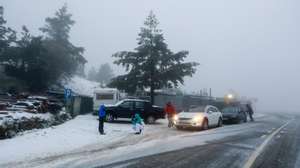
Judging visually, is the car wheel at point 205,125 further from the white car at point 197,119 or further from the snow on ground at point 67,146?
the snow on ground at point 67,146

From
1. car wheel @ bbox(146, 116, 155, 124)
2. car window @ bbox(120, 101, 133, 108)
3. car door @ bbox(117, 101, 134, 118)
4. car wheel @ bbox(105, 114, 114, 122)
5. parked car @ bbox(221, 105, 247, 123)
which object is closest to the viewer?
car wheel @ bbox(105, 114, 114, 122)

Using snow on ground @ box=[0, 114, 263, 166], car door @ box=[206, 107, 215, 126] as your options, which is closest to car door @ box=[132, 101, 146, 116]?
car door @ box=[206, 107, 215, 126]

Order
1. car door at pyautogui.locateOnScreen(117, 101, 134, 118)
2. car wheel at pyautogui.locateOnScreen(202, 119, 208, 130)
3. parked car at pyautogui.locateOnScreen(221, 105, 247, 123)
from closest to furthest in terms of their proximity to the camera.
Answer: car wheel at pyautogui.locateOnScreen(202, 119, 208, 130) < car door at pyautogui.locateOnScreen(117, 101, 134, 118) < parked car at pyautogui.locateOnScreen(221, 105, 247, 123)

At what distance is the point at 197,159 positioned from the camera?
378 inches

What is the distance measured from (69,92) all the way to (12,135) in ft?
33.4

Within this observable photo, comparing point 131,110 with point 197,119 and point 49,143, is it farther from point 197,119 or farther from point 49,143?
point 49,143

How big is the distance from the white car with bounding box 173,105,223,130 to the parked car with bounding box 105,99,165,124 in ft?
9.59

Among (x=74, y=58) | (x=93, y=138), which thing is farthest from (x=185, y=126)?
(x=74, y=58)

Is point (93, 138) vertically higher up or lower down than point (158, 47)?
lower down

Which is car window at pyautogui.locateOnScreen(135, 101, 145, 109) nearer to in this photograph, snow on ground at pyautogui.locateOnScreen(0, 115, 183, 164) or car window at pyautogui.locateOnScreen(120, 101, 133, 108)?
car window at pyautogui.locateOnScreen(120, 101, 133, 108)

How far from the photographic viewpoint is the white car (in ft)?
65.7

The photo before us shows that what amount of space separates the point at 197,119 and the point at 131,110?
5.50 m

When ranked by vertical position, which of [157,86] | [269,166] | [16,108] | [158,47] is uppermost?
[158,47]

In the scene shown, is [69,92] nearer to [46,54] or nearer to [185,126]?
[185,126]
